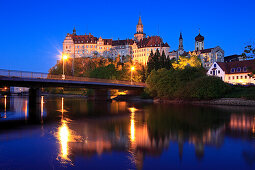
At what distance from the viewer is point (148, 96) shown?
77.7 meters

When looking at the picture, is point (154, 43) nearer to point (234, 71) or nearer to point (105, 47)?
point (105, 47)

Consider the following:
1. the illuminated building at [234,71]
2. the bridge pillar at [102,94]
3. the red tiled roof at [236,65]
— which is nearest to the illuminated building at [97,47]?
the illuminated building at [234,71]

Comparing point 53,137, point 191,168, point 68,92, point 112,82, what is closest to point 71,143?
point 53,137

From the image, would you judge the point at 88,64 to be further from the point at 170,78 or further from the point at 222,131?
the point at 222,131

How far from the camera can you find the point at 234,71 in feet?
290

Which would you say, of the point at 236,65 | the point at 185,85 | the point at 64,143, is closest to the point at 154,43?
the point at 236,65

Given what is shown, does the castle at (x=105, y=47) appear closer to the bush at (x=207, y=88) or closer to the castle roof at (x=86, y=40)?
the castle roof at (x=86, y=40)

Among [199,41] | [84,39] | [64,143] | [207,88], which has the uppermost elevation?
[84,39]

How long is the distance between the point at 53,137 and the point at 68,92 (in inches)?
4631

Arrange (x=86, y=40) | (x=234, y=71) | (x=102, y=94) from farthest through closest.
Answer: (x=86, y=40) < (x=234, y=71) < (x=102, y=94)

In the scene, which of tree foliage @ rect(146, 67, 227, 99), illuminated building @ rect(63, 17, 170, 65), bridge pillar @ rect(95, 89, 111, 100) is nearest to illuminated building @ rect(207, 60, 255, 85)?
tree foliage @ rect(146, 67, 227, 99)

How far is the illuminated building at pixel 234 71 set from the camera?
8456 centimetres

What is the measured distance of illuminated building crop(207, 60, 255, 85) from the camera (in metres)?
84.6

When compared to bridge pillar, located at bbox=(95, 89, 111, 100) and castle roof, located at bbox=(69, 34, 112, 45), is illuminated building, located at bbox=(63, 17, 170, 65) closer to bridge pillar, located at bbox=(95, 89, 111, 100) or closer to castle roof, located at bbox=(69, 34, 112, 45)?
castle roof, located at bbox=(69, 34, 112, 45)
